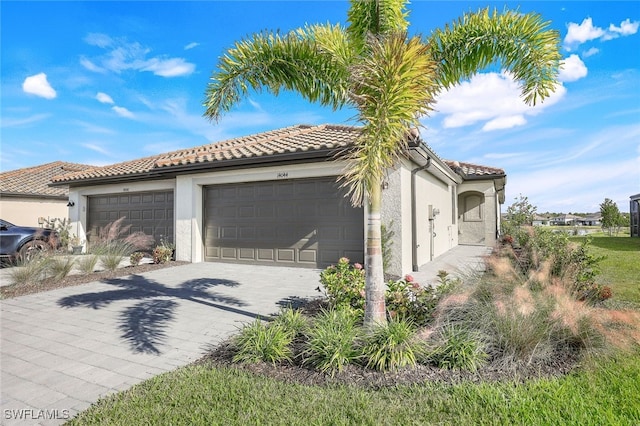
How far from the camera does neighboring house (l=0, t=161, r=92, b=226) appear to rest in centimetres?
1772

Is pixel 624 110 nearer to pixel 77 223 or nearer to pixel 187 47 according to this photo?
pixel 187 47

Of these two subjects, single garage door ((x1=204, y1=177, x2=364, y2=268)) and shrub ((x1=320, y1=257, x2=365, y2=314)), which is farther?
single garage door ((x1=204, y1=177, x2=364, y2=268))

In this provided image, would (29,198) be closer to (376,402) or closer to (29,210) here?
(29,210)

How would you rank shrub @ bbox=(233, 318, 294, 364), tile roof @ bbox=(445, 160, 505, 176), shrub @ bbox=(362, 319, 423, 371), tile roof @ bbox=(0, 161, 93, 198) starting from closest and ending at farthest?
shrub @ bbox=(362, 319, 423, 371) → shrub @ bbox=(233, 318, 294, 364) → tile roof @ bbox=(445, 160, 505, 176) → tile roof @ bbox=(0, 161, 93, 198)

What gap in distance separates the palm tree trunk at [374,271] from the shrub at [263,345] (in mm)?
1052

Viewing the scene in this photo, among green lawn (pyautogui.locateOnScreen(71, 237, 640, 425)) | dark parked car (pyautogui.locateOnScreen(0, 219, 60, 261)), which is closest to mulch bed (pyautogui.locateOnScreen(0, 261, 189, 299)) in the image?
A: dark parked car (pyautogui.locateOnScreen(0, 219, 60, 261))

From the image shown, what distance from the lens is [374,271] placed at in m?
4.19

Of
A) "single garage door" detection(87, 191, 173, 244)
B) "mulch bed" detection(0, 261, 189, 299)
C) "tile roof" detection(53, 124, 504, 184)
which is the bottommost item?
"mulch bed" detection(0, 261, 189, 299)

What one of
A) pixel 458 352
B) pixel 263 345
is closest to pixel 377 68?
pixel 458 352

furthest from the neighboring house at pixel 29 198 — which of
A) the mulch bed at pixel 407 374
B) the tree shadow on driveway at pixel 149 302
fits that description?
the mulch bed at pixel 407 374

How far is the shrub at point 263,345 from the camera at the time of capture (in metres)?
3.63

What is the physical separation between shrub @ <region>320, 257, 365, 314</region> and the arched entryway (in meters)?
15.6

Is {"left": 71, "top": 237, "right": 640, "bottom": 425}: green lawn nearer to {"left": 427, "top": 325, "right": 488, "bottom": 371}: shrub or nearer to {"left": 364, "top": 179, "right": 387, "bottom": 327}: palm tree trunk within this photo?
{"left": 427, "top": 325, "right": 488, "bottom": 371}: shrub

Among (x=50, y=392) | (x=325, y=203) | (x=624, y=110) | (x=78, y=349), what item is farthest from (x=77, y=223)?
(x=624, y=110)
